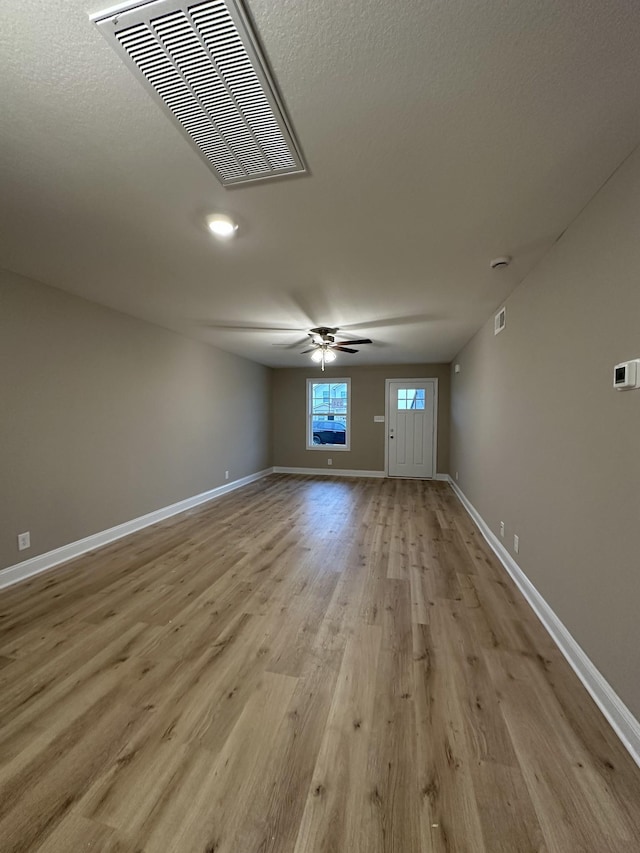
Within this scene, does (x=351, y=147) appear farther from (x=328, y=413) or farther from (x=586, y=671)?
(x=328, y=413)

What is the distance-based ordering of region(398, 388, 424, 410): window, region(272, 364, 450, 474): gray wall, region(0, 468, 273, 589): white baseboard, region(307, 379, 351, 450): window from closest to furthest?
1. region(0, 468, 273, 589): white baseboard
2. region(272, 364, 450, 474): gray wall
3. region(398, 388, 424, 410): window
4. region(307, 379, 351, 450): window

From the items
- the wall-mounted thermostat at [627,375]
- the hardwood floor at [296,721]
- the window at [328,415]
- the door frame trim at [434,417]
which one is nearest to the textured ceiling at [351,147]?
the wall-mounted thermostat at [627,375]

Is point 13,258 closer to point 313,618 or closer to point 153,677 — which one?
point 153,677

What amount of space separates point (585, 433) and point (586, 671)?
1.17 metres

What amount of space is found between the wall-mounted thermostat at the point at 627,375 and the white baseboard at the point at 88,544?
161 inches

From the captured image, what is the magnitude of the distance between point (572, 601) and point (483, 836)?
121 cm

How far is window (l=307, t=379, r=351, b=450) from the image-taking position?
7555mm

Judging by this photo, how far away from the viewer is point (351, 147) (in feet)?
4.72

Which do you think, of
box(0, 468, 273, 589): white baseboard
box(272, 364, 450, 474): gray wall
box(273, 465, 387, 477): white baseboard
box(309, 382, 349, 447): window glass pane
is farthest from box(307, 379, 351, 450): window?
box(0, 468, 273, 589): white baseboard

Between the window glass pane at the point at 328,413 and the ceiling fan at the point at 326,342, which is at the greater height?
the ceiling fan at the point at 326,342

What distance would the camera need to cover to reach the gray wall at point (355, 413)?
23.0ft

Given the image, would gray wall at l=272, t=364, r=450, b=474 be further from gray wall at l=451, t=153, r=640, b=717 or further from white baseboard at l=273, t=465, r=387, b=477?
gray wall at l=451, t=153, r=640, b=717

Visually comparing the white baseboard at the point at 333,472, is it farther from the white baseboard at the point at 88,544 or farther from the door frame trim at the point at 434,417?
the white baseboard at the point at 88,544

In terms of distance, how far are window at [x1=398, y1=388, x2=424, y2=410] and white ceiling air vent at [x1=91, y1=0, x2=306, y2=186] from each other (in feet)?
19.5
